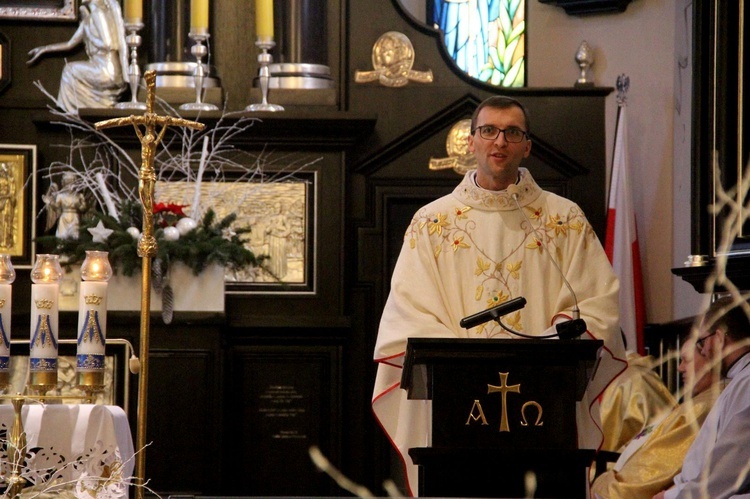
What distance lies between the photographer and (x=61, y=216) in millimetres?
7328

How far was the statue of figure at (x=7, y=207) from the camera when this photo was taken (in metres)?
7.58

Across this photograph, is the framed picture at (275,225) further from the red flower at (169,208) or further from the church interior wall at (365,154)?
the red flower at (169,208)

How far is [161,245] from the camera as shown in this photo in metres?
6.65

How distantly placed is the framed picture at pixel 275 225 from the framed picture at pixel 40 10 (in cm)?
141

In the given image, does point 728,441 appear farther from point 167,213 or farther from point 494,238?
point 167,213

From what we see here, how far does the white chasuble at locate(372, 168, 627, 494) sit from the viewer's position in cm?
418

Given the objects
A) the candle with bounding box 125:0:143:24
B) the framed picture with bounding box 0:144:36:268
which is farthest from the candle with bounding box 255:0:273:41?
the framed picture with bounding box 0:144:36:268

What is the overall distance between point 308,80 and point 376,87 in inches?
18.2

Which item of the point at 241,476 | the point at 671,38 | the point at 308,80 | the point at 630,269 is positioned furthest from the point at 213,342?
the point at 671,38

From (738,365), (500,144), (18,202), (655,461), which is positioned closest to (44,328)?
(500,144)

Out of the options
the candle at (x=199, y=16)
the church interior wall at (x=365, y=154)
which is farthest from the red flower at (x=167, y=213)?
the candle at (x=199, y=16)

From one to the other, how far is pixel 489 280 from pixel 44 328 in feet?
5.87

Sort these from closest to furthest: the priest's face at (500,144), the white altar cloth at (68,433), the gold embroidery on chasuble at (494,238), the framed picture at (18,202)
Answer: the white altar cloth at (68,433)
the priest's face at (500,144)
the gold embroidery on chasuble at (494,238)
the framed picture at (18,202)

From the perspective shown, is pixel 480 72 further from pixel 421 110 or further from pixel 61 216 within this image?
pixel 61 216
